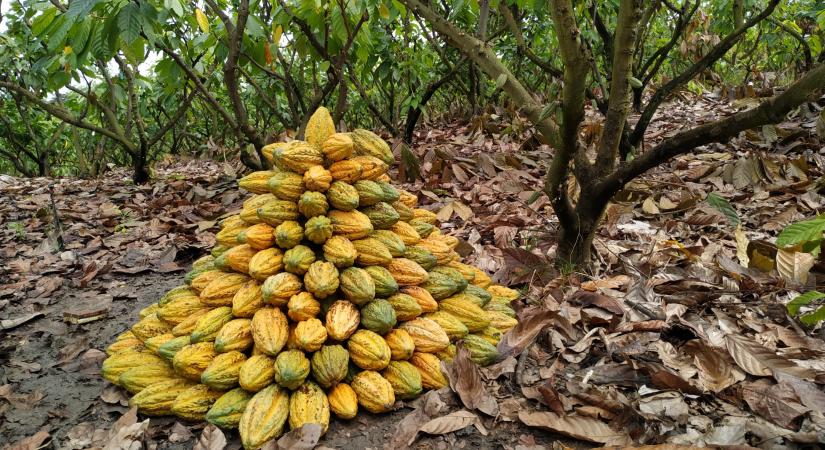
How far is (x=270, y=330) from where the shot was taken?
1.67 metres

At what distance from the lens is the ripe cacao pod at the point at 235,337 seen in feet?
5.53

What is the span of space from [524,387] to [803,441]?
0.73 metres

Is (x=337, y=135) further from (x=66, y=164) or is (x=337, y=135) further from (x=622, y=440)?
(x=66, y=164)

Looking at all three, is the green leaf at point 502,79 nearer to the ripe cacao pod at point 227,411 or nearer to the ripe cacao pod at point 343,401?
the ripe cacao pod at point 343,401

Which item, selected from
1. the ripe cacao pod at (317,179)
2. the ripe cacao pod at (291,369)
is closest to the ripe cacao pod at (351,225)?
the ripe cacao pod at (317,179)

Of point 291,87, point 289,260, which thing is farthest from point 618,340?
point 291,87

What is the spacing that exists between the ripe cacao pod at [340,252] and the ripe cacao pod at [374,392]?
0.38 m

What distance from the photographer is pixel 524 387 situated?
171 cm

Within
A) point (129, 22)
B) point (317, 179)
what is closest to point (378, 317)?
point (317, 179)

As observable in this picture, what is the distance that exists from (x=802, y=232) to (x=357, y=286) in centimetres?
123

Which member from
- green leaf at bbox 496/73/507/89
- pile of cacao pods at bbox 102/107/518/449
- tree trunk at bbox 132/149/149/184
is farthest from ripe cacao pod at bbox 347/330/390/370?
tree trunk at bbox 132/149/149/184

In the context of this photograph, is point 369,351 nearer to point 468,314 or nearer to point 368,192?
point 468,314

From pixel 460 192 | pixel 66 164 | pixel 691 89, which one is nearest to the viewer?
pixel 460 192

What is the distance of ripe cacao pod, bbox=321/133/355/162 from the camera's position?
1917 millimetres
